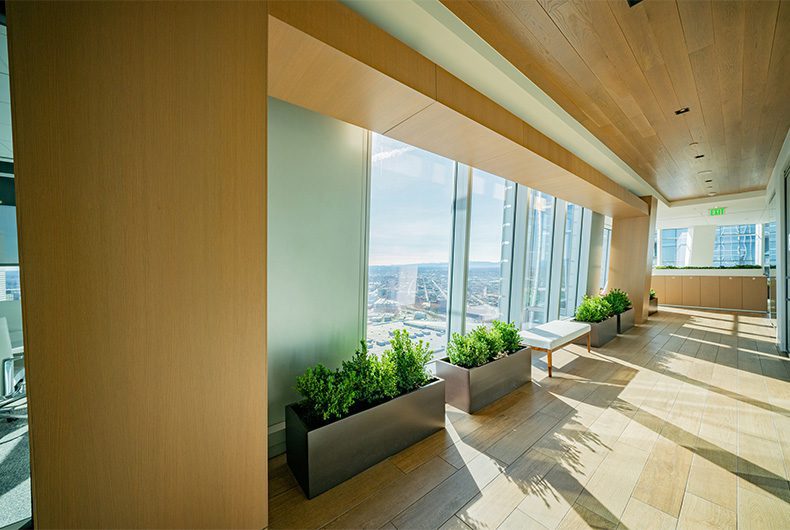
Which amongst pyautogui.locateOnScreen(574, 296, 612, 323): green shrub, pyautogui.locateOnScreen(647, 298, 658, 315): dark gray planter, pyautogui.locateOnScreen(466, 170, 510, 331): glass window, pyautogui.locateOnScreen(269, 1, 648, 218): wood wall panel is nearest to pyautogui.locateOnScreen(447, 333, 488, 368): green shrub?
pyautogui.locateOnScreen(466, 170, 510, 331): glass window

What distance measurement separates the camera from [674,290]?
9438 mm

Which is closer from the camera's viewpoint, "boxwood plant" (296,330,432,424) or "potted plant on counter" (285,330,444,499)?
"potted plant on counter" (285,330,444,499)

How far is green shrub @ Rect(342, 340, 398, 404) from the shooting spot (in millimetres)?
2115

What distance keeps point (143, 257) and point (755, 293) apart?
12909 mm

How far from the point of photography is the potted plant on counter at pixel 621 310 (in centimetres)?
597

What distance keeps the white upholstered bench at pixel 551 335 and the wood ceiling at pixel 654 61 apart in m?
2.46

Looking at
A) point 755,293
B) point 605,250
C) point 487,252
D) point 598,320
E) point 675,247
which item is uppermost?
point 675,247

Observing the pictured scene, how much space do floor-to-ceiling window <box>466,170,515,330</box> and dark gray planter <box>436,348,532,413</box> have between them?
1.03 m

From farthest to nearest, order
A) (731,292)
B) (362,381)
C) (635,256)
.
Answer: (731,292)
(635,256)
(362,381)

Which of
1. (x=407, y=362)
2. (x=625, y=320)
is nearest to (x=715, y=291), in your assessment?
(x=625, y=320)

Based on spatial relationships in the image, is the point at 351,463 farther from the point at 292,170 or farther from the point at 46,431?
the point at 292,170

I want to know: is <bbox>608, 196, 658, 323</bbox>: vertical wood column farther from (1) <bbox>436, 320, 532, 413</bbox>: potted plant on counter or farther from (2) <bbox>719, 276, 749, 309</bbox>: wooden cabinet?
(1) <bbox>436, 320, 532, 413</bbox>: potted plant on counter

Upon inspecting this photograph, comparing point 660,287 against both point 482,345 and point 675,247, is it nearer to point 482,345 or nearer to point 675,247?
point 675,247

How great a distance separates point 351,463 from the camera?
1935 mm
